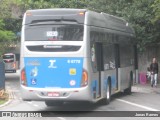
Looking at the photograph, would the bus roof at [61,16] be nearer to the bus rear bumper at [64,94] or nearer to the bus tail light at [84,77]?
the bus tail light at [84,77]

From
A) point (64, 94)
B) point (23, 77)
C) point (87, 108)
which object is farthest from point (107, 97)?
→ point (23, 77)

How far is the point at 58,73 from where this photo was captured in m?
16.0

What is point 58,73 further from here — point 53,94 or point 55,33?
point 55,33

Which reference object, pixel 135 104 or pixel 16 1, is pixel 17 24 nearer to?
pixel 16 1

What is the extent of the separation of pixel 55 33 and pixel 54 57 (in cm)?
85

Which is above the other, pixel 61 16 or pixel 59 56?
pixel 61 16

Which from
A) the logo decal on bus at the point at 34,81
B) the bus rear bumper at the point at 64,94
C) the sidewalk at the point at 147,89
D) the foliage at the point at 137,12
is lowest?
the sidewalk at the point at 147,89

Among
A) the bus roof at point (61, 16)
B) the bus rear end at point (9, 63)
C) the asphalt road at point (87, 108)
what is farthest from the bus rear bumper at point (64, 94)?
the bus rear end at point (9, 63)

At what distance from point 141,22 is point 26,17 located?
754 inches

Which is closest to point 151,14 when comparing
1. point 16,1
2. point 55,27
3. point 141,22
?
point 141,22

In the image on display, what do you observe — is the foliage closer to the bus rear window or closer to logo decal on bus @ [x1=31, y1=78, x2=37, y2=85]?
the bus rear window

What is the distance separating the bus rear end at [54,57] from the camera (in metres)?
15.9

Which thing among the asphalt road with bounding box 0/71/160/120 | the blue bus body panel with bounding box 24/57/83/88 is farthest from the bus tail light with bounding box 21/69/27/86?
the asphalt road with bounding box 0/71/160/120

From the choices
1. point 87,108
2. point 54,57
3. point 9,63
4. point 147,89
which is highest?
point 9,63
